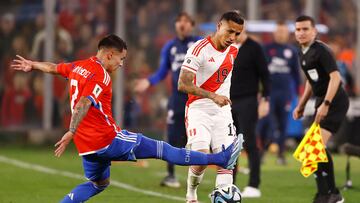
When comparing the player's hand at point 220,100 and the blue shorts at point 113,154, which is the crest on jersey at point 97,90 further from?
the player's hand at point 220,100

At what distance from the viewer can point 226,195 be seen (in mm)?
11805

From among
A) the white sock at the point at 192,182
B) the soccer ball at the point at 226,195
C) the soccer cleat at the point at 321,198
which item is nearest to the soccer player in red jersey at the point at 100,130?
the soccer ball at the point at 226,195

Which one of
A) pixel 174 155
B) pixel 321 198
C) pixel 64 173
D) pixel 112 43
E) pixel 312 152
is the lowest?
pixel 64 173

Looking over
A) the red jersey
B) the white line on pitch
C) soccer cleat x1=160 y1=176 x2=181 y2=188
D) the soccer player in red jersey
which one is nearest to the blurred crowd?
the white line on pitch

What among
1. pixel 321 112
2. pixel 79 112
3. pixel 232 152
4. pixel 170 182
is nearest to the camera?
pixel 79 112

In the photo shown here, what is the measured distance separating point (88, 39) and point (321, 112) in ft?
44.9

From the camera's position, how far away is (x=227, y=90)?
39.8 ft

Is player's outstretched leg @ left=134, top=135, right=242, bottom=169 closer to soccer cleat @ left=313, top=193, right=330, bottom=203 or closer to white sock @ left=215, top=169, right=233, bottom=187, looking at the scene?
white sock @ left=215, top=169, right=233, bottom=187

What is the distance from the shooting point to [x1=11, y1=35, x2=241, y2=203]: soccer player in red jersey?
10594mm

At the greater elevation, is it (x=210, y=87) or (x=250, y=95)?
(x=210, y=87)

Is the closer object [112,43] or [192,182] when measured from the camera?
[112,43]

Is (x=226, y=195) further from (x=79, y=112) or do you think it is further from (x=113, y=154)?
(x=79, y=112)

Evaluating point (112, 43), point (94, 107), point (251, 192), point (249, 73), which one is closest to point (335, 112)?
point (249, 73)

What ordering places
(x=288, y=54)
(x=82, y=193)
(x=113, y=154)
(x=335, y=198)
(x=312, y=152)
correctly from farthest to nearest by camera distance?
(x=288, y=54) → (x=335, y=198) → (x=312, y=152) → (x=82, y=193) → (x=113, y=154)
